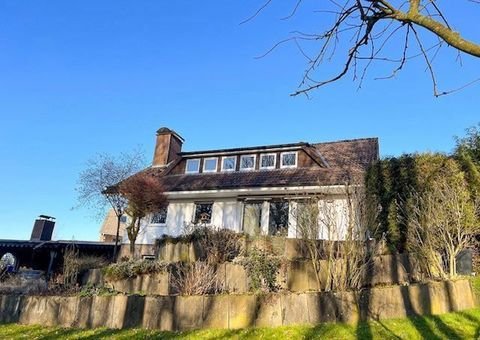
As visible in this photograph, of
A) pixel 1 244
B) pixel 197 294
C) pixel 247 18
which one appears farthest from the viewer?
pixel 1 244

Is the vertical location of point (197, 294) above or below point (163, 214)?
below

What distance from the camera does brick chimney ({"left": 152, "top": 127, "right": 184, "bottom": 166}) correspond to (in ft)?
87.8

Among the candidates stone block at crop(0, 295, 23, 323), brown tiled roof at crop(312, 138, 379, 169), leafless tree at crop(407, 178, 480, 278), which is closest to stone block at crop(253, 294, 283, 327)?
leafless tree at crop(407, 178, 480, 278)

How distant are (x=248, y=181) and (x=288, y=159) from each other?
2.74m

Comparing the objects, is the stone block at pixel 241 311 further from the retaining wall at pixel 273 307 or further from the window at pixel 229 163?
the window at pixel 229 163

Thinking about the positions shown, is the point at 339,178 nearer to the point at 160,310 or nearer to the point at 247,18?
the point at 160,310

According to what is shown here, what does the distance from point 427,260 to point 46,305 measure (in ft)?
33.0

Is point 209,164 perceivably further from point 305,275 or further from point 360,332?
point 360,332

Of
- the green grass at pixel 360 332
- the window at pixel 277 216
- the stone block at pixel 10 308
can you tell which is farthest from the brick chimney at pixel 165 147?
the green grass at pixel 360 332

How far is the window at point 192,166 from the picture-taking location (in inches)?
919

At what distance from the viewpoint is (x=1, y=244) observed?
78.5 feet

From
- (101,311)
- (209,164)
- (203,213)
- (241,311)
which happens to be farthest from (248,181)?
(241,311)

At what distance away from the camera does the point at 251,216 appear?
20.0 metres

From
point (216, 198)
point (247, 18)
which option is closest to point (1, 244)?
point (216, 198)
